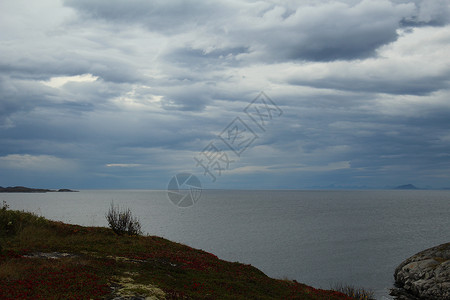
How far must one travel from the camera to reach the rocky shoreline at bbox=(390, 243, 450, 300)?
29664 millimetres

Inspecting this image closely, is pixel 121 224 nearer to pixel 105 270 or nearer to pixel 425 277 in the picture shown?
pixel 105 270

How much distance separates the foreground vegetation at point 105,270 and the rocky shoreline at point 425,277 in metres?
16.1

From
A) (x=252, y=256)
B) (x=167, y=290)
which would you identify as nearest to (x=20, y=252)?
(x=167, y=290)

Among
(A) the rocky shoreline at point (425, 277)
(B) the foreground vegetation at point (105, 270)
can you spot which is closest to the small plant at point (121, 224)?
(B) the foreground vegetation at point (105, 270)

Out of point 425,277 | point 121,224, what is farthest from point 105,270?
point 425,277

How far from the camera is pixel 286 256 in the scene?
2073 inches

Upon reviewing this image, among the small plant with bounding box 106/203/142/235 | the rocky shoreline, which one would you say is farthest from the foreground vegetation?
the rocky shoreline

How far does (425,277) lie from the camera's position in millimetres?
32375

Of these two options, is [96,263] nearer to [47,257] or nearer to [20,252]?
[47,257]

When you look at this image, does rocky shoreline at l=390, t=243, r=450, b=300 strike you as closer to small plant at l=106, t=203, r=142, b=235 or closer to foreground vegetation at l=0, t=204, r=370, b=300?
foreground vegetation at l=0, t=204, r=370, b=300

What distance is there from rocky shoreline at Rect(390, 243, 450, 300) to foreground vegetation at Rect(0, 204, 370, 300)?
16.1 m

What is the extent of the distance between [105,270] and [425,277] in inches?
1209

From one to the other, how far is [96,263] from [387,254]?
168 feet

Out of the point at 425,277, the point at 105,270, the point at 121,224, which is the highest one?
the point at 121,224
